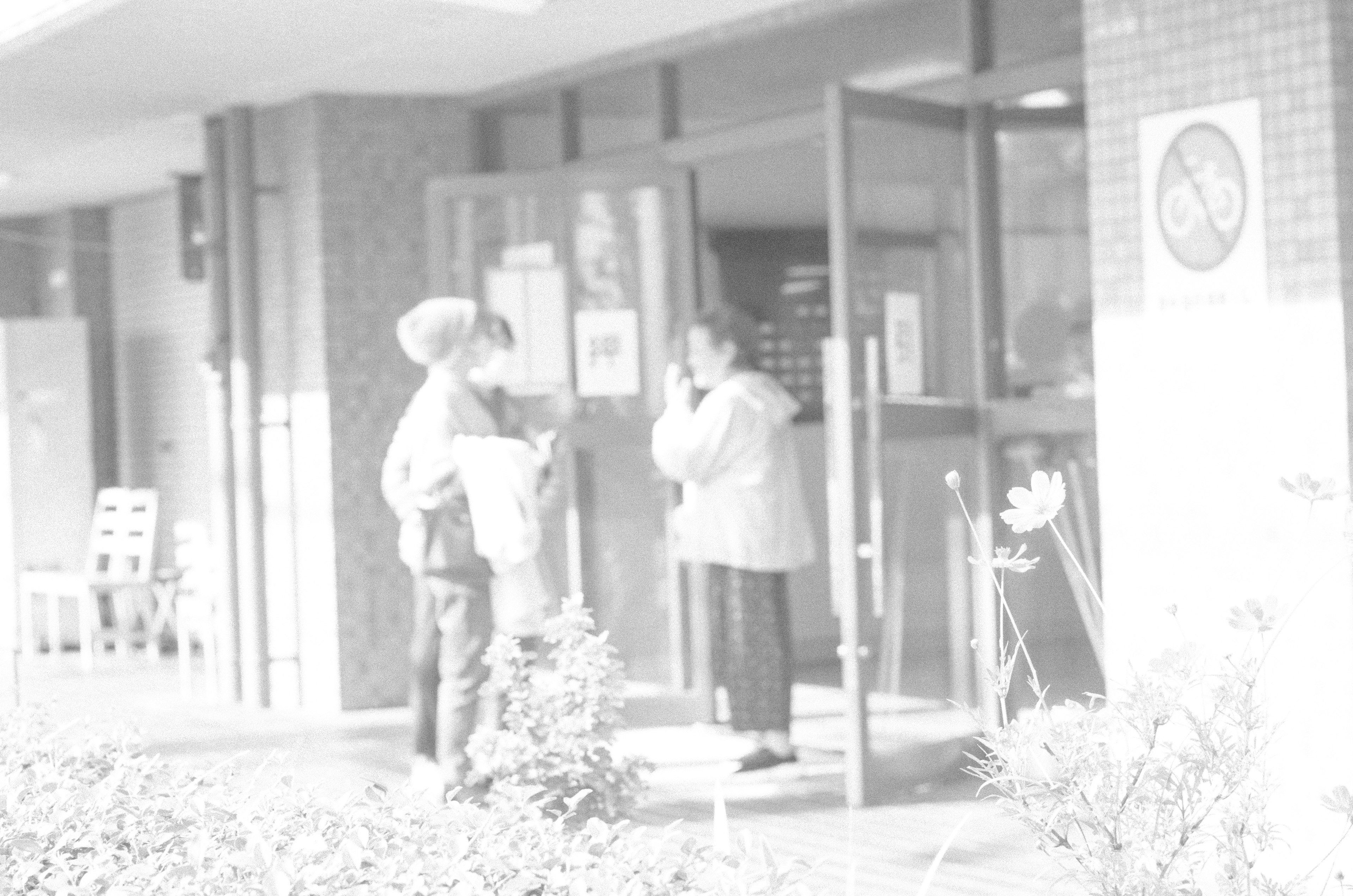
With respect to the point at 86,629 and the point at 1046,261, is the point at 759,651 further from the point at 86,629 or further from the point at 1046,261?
the point at 86,629

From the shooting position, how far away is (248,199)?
908 centimetres

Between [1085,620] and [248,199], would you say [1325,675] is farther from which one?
[248,199]

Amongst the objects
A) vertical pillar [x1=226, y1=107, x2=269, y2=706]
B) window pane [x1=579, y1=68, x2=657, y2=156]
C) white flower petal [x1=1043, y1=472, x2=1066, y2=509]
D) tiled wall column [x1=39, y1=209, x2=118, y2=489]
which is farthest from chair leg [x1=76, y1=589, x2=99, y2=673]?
white flower petal [x1=1043, y1=472, x2=1066, y2=509]

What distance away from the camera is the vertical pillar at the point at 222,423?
926cm

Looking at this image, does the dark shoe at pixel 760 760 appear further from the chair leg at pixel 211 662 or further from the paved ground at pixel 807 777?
the chair leg at pixel 211 662

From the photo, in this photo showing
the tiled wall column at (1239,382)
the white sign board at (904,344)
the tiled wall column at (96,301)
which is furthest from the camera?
the tiled wall column at (96,301)

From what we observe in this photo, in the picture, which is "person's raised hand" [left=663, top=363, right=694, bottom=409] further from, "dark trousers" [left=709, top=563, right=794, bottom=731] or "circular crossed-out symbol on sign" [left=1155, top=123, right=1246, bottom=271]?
"circular crossed-out symbol on sign" [left=1155, top=123, right=1246, bottom=271]

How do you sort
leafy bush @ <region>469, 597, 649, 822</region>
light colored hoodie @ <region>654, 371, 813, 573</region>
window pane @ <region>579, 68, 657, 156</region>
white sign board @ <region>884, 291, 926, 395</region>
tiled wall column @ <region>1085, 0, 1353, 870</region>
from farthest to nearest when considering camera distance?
window pane @ <region>579, 68, 657, 156</region>, light colored hoodie @ <region>654, 371, 813, 573</region>, white sign board @ <region>884, 291, 926, 395</region>, tiled wall column @ <region>1085, 0, 1353, 870</region>, leafy bush @ <region>469, 597, 649, 822</region>

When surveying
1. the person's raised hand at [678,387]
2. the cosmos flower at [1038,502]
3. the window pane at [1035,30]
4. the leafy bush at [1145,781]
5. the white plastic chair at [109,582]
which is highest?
the window pane at [1035,30]

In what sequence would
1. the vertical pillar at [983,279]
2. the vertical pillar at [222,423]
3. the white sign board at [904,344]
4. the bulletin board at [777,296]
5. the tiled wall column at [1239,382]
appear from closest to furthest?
the tiled wall column at [1239,382] → the white sign board at [904,344] → the vertical pillar at [983,279] → the vertical pillar at [222,423] → the bulletin board at [777,296]

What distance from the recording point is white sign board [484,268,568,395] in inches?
315

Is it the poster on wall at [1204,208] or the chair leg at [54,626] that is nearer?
the poster on wall at [1204,208]

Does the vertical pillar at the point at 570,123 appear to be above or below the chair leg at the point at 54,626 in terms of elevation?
above

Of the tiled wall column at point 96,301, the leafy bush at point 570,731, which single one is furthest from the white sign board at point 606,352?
the tiled wall column at point 96,301
